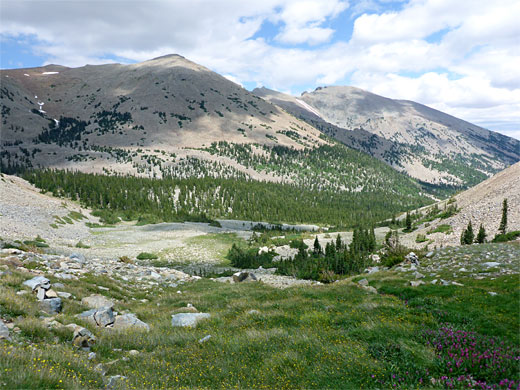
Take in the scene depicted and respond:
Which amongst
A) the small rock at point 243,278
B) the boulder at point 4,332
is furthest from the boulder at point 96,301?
the small rock at point 243,278

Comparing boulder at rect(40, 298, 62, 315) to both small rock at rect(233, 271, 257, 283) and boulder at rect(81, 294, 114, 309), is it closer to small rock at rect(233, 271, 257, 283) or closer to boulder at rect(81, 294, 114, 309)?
boulder at rect(81, 294, 114, 309)

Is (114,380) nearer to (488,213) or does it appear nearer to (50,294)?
(50,294)

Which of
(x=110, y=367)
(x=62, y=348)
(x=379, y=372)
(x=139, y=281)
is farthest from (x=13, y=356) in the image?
(x=139, y=281)

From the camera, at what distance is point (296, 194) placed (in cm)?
15912

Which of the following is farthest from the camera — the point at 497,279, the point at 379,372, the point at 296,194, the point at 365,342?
the point at 296,194

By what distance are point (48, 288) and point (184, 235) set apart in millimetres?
45982

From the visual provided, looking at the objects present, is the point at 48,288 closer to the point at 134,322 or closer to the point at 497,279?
the point at 134,322

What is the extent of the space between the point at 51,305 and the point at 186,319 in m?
5.45

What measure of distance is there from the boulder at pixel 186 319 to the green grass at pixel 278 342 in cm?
43

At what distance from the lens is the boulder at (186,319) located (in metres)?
12.2

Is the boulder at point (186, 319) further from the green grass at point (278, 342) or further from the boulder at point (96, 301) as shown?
the boulder at point (96, 301)

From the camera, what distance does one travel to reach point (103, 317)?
1150 centimetres

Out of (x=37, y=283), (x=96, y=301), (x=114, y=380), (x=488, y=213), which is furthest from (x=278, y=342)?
(x=488, y=213)

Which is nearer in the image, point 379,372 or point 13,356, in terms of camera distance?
point 13,356
